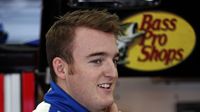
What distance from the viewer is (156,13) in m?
2.81

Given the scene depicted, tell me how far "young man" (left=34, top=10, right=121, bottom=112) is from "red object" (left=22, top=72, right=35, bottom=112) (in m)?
1.18

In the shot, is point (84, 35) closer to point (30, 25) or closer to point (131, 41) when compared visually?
point (131, 41)

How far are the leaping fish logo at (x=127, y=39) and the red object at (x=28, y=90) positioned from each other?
0.50 meters

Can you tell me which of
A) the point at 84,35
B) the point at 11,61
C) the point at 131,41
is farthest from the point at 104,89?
the point at 11,61

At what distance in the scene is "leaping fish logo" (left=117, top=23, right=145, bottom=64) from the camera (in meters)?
2.77

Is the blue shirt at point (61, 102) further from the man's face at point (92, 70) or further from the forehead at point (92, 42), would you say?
the forehead at point (92, 42)

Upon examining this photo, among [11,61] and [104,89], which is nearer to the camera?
[104,89]

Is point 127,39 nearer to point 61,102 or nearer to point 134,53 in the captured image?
point 134,53

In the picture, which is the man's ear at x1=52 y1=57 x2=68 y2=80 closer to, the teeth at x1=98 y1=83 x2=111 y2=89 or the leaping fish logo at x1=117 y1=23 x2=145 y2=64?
the teeth at x1=98 y1=83 x2=111 y2=89

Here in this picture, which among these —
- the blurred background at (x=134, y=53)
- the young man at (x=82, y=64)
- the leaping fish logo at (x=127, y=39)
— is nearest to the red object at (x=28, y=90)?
the blurred background at (x=134, y=53)

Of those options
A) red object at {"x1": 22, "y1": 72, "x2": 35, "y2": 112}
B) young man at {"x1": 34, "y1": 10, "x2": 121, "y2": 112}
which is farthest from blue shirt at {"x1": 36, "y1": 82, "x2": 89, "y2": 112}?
red object at {"x1": 22, "y1": 72, "x2": 35, "y2": 112}

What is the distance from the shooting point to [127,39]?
110 inches

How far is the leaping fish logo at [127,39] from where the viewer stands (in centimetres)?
277

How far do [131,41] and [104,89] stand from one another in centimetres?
118
